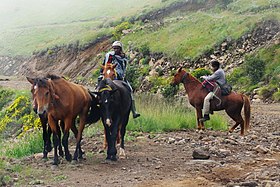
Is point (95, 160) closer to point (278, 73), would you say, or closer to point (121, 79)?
point (121, 79)

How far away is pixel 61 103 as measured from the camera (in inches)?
373

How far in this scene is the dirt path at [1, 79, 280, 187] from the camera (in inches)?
326

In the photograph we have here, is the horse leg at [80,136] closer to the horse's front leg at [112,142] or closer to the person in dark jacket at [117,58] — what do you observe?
the horse's front leg at [112,142]

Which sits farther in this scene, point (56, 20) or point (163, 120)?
point (56, 20)

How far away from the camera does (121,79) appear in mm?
11508

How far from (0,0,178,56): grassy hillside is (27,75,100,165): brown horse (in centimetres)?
4573

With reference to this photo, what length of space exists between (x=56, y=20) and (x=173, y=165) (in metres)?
88.2

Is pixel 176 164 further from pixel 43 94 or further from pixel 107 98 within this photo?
pixel 43 94

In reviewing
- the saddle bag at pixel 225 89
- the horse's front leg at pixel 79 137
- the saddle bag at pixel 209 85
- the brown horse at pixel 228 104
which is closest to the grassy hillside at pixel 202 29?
the brown horse at pixel 228 104

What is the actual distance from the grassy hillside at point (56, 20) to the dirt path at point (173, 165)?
43.7 metres

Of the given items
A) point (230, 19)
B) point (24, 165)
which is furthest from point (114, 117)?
→ point (230, 19)

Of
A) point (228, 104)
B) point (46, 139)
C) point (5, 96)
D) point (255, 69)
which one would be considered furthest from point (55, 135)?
point (5, 96)

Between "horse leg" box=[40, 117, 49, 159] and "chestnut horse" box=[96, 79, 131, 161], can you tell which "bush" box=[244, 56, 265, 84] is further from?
"horse leg" box=[40, 117, 49, 159]

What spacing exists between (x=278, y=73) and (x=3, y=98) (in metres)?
17.2
